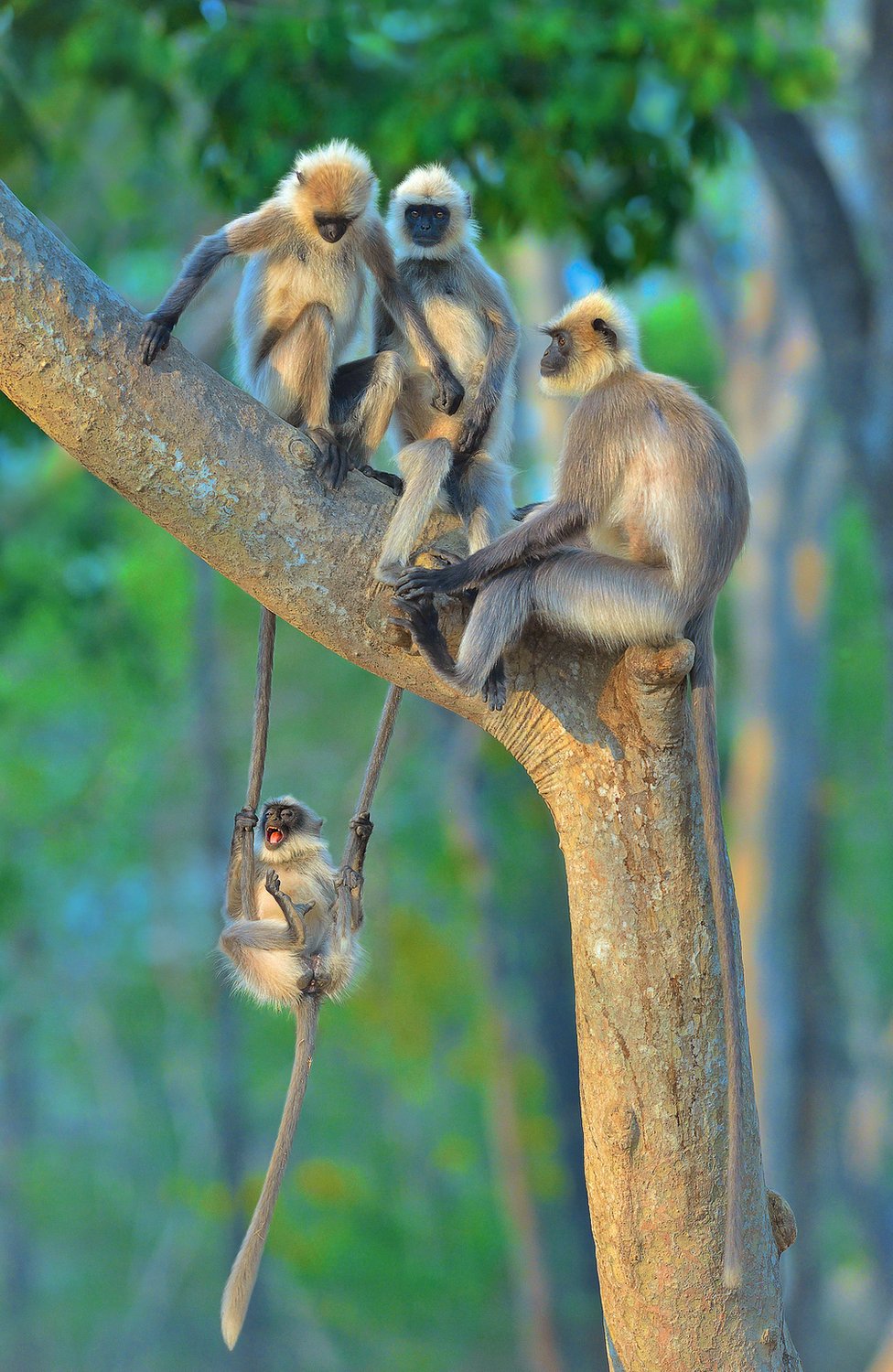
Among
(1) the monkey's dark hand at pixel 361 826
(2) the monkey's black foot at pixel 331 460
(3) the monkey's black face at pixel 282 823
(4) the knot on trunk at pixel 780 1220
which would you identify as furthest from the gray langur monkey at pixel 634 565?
(3) the monkey's black face at pixel 282 823

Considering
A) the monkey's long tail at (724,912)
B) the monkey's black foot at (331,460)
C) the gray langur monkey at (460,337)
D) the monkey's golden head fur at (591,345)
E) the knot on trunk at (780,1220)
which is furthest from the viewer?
the gray langur monkey at (460,337)

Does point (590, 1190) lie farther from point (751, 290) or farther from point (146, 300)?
point (146, 300)

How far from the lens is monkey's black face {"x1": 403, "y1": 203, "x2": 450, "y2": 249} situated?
3.61 metres

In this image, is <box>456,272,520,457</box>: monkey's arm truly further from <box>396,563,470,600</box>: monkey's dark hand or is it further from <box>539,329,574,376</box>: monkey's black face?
<box>396,563,470,600</box>: monkey's dark hand

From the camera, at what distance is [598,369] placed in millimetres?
3232

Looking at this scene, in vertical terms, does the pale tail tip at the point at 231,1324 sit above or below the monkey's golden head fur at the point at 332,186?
below

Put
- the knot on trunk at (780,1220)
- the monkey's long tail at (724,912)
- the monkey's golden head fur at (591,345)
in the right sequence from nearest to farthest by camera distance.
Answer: the monkey's long tail at (724,912)
the monkey's golden head fur at (591,345)
the knot on trunk at (780,1220)

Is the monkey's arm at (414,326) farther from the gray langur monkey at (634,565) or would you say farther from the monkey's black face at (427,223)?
the gray langur monkey at (634,565)

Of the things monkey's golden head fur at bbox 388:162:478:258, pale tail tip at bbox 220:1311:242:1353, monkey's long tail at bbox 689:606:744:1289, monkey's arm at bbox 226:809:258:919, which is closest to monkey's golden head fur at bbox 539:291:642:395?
monkey's golden head fur at bbox 388:162:478:258

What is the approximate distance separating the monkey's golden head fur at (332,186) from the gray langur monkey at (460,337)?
0.20 meters

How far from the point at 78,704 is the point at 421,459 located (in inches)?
672

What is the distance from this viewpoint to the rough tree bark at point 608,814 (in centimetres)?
285

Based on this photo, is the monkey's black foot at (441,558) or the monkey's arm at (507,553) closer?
the monkey's arm at (507,553)

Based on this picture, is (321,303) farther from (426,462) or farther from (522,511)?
(522,511)
